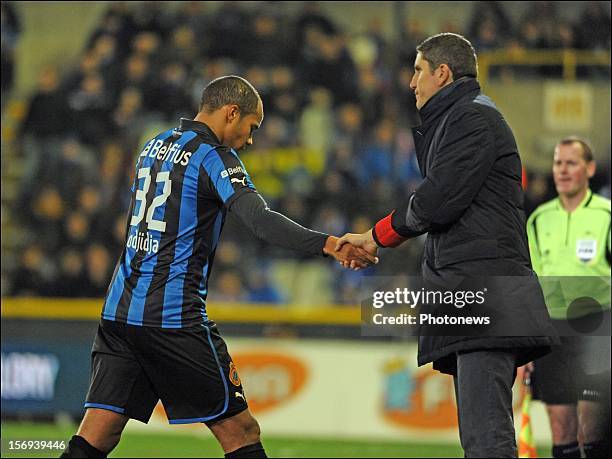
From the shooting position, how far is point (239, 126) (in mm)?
5184

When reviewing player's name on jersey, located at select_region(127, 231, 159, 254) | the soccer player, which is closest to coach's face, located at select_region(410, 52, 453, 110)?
the soccer player

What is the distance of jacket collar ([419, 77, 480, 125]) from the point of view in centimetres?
493

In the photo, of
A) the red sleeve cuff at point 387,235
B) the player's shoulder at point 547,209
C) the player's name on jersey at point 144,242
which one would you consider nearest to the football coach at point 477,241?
the red sleeve cuff at point 387,235

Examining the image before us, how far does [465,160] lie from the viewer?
4.77 m

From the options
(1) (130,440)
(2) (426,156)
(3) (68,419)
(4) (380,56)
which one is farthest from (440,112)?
(4) (380,56)

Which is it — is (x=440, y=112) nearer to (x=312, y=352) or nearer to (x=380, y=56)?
(x=312, y=352)

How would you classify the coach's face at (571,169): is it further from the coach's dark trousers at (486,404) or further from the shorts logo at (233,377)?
the shorts logo at (233,377)

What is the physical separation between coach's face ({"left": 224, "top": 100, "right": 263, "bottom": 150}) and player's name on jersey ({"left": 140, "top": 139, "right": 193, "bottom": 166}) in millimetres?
266

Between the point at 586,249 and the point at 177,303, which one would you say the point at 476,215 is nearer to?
the point at 177,303

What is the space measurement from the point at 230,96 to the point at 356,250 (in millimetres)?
981

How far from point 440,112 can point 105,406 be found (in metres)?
2.06

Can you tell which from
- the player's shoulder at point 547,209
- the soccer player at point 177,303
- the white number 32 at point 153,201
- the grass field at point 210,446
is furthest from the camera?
the grass field at point 210,446

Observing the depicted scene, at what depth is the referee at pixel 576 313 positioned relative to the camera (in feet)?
23.2

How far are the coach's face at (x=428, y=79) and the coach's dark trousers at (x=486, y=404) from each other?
1.23 metres
